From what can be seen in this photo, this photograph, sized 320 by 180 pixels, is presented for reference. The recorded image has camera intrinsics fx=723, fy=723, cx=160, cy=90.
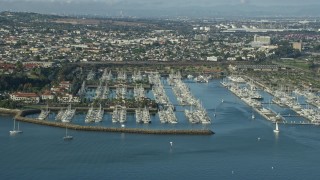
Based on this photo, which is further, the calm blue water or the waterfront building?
the waterfront building

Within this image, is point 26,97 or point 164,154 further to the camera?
point 26,97

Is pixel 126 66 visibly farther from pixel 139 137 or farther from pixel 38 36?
pixel 139 137

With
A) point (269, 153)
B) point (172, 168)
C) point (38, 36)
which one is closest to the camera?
point (172, 168)

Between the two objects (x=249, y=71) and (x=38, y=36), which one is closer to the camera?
(x=249, y=71)

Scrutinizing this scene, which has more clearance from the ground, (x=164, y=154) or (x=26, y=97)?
(x=26, y=97)

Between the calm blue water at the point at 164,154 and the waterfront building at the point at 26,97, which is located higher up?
the waterfront building at the point at 26,97

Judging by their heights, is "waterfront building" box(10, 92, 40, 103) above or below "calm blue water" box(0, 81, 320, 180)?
above

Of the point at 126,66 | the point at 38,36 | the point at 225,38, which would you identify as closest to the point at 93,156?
the point at 126,66

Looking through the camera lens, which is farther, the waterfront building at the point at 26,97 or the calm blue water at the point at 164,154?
the waterfront building at the point at 26,97
